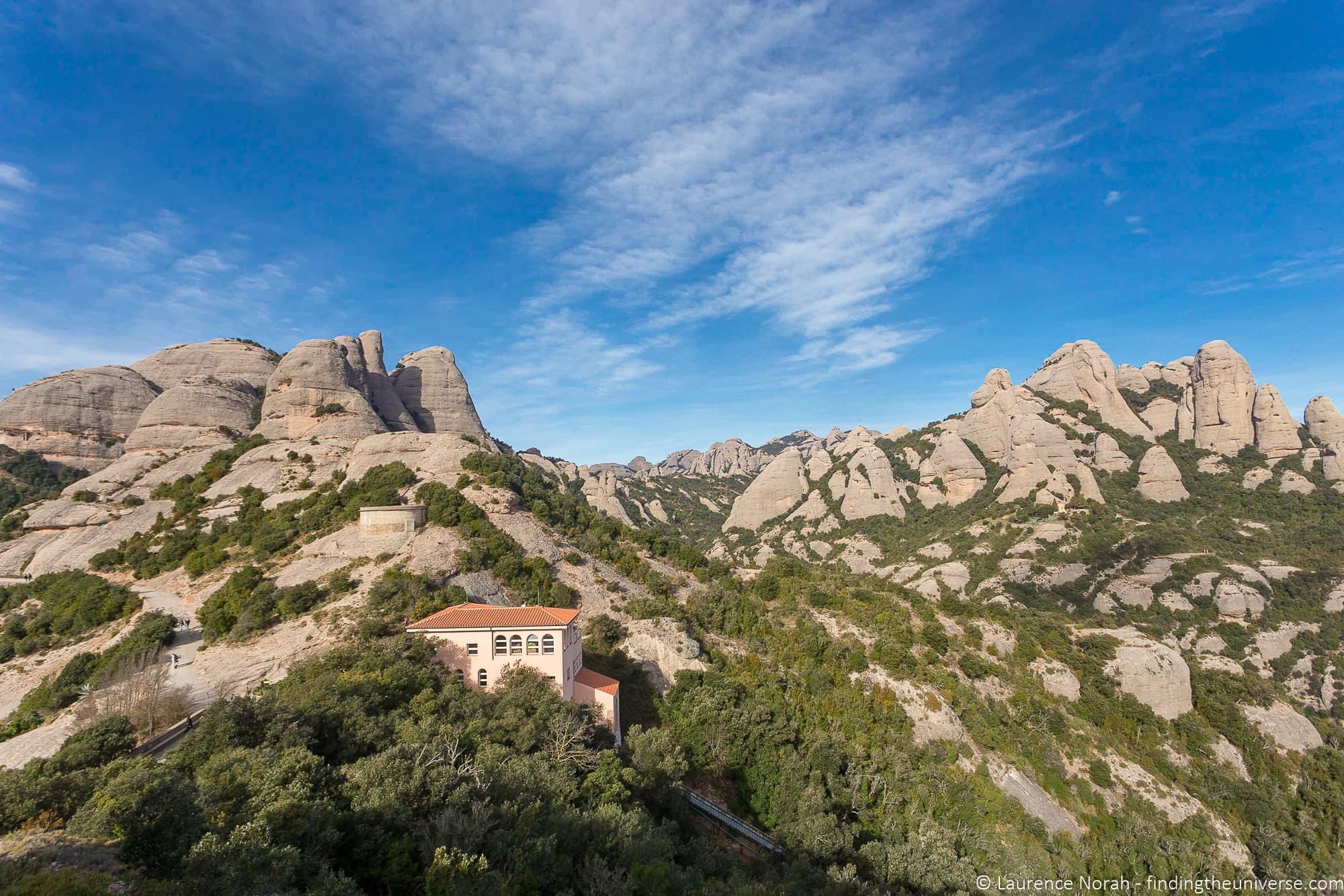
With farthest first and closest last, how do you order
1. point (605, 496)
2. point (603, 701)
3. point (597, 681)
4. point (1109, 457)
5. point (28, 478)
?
1. point (605, 496)
2. point (1109, 457)
3. point (28, 478)
4. point (597, 681)
5. point (603, 701)

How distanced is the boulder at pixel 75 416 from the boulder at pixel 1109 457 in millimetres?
128286

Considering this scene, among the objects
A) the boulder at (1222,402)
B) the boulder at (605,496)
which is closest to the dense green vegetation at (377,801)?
the boulder at (605,496)

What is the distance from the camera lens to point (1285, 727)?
1479 inches

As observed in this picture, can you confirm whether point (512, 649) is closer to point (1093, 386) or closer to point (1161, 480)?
point (1161, 480)

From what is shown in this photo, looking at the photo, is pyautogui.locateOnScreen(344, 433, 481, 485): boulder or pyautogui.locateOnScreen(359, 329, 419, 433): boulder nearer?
pyautogui.locateOnScreen(344, 433, 481, 485): boulder

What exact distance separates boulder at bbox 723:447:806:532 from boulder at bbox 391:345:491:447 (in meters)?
51.0

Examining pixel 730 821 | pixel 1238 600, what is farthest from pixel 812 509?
pixel 730 821

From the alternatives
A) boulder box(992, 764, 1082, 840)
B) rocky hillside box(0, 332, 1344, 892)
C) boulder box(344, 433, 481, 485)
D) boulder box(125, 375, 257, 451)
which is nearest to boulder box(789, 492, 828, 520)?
rocky hillside box(0, 332, 1344, 892)

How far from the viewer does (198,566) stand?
120ft

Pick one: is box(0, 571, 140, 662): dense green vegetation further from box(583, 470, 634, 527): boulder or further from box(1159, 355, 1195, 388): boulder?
box(1159, 355, 1195, 388): boulder

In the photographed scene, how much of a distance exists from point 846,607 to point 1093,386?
269ft

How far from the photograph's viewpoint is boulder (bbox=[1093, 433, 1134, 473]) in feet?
264

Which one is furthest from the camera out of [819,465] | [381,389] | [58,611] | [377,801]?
[819,465]

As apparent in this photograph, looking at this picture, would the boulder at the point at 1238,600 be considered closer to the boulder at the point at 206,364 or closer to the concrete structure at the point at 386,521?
the concrete structure at the point at 386,521
